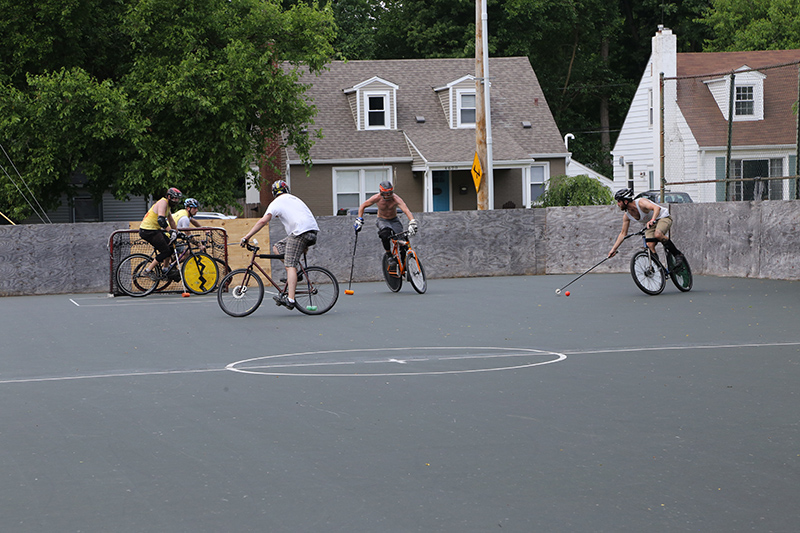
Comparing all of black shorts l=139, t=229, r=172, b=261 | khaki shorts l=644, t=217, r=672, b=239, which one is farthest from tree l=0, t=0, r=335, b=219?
khaki shorts l=644, t=217, r=672, b=239

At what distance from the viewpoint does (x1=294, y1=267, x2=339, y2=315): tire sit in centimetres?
1484

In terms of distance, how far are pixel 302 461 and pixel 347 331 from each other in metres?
6.70

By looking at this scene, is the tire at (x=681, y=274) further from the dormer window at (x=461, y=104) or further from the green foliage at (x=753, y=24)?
the green foliage at (x=753, y=24)

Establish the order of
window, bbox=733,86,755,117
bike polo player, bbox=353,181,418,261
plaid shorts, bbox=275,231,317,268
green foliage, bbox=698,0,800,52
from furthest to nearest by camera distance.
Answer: green foliage, bbox=698,0,800,52
window, bbox=733,86,755,117
bike polo player, bbox=353,181,418,261
plaid shorts, bbox=275,231,317,268

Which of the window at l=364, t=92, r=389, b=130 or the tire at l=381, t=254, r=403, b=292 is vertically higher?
the window at l=364, t=92, r=389, b=130

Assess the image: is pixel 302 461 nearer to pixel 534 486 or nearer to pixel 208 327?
pixel 534 486

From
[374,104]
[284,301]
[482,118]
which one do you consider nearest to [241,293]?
[284,301]

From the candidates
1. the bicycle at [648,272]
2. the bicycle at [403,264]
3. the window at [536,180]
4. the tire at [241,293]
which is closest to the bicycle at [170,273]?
the bicycle at [403,264]

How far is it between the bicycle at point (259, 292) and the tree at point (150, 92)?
550 inches

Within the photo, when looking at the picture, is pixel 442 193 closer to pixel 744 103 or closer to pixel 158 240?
pixel 744 103

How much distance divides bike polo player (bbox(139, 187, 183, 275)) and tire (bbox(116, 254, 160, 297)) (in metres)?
0.43

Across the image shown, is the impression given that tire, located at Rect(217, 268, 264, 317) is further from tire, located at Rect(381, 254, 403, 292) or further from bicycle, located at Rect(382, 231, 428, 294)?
tire, located at Rect(381, 254, 403, 292)

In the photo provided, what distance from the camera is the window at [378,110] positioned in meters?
40.9

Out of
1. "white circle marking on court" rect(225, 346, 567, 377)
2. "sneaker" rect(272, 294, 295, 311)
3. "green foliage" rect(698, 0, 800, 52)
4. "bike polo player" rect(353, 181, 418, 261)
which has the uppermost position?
"green foliage" rect(698, 0, 800, 52)
